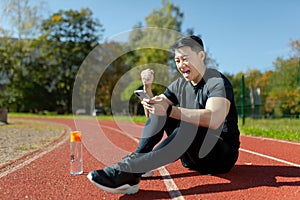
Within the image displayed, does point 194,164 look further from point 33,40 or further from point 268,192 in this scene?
point 33,40

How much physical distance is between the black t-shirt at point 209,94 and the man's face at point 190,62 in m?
0.08

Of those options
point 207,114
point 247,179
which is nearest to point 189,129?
point 207,114

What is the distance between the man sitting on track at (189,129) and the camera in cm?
265

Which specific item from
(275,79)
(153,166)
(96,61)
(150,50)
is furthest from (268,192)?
(96,61)

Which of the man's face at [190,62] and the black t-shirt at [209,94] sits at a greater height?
the man's face at [190,62]

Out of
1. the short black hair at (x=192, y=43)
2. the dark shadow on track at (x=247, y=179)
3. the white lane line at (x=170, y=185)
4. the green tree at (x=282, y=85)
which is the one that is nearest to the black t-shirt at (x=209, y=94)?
the short black hair at (x=192, y=43)

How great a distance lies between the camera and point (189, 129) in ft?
9.16

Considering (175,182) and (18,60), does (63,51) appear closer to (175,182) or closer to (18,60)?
(18,60)

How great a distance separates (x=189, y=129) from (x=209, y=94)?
0.38 m

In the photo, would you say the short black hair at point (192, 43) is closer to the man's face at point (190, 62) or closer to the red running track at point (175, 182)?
the man's face at point (190, 62)

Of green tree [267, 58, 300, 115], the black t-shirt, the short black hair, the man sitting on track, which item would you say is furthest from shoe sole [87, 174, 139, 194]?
green tree [267, 58, 300, 115]

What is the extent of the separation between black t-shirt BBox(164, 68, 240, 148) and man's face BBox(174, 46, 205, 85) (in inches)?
3.1

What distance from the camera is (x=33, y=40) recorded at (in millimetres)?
30953

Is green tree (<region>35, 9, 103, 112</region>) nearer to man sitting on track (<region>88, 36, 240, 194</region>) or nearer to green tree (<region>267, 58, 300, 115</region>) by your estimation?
green tree (<region>267, 58, 300, 115</region>)
